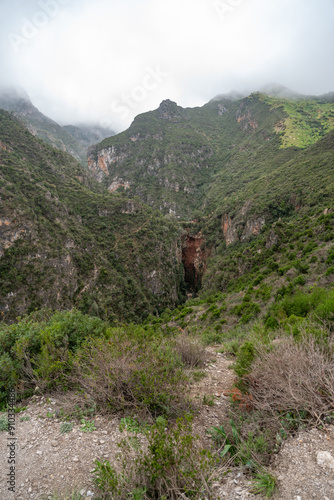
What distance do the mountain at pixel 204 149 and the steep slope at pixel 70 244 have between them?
2422 cm

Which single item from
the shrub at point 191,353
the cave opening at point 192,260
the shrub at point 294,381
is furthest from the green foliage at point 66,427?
the cave opening at point 192,260

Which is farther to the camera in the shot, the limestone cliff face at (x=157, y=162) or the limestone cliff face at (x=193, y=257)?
the limestone cliff face at (x=157, y=162)

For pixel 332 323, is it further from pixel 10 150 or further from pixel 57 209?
pixel 10 150

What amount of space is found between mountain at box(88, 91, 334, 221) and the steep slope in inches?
954

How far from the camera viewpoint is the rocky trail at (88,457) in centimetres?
176

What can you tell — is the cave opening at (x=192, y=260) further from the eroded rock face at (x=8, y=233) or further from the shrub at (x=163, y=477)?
the shrub at (x=163, y=477)

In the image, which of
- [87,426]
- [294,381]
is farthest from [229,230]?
[87,426]

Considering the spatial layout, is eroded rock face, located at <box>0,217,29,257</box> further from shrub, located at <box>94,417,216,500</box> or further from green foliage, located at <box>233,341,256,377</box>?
shrub, located at <box>94,417,216,500</box>

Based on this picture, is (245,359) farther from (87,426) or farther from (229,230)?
(229,230)

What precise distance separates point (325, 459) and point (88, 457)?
255 centimetres

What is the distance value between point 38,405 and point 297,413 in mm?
3887

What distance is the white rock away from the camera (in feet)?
5.79

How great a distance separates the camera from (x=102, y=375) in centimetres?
344

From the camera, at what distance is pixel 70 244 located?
37281 millimetres
